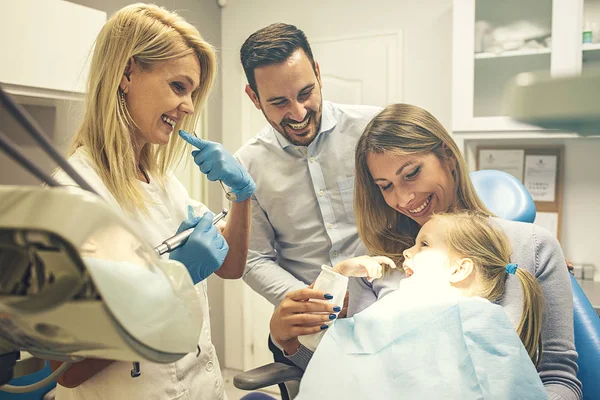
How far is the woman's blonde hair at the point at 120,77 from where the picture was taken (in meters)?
1.04

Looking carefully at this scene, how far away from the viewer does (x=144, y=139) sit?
112 cm

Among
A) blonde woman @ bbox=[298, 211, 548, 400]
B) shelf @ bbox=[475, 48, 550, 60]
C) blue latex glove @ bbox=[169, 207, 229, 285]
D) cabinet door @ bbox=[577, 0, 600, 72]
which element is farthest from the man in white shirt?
cabinet door @ bbox=[577, 0, 600, 72]

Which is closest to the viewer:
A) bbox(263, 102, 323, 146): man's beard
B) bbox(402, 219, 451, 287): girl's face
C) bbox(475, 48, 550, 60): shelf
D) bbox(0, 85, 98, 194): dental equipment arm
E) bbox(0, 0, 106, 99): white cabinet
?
bbox(0, 85, 98, 194): dental equipment arm

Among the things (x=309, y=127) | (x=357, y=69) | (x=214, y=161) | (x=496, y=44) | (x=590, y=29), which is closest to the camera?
(x=214, y=161)

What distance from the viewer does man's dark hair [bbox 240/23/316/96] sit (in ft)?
Result: 3.76

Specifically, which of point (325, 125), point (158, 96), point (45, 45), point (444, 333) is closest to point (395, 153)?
point (325, 125)

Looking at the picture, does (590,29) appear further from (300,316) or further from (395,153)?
(300,316)

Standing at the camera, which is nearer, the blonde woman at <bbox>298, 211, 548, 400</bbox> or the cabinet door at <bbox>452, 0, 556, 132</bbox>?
the blonde woman at <bbox>298, 211, 548, 400</bbox>

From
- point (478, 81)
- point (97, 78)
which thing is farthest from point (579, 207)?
point (97, 78)

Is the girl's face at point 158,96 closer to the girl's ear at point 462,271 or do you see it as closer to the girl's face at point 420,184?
the girl's face at point 420,184

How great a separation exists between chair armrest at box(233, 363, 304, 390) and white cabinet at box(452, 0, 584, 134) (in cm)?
97

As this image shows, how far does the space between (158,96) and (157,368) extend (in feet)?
2.08

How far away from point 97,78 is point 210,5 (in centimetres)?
66

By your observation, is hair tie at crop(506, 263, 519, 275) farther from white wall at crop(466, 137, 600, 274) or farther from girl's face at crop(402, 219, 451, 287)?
white wall at crop(466, 137, 600, 274)
